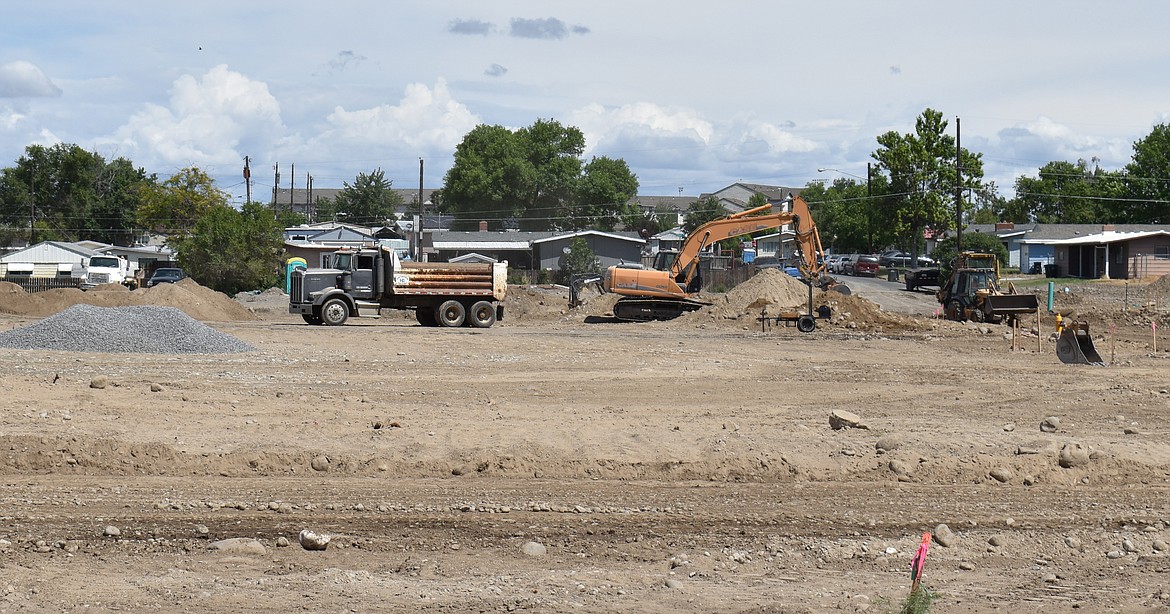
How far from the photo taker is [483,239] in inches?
3056

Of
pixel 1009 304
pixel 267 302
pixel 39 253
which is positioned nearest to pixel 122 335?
pixel 1009 304

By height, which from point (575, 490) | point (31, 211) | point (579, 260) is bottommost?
point (575, 490)

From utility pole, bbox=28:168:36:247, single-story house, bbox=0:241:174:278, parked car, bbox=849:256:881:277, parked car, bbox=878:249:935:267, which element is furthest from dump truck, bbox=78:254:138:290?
parked car, bbox=878:249:935:267

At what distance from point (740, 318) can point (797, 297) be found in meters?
4.71

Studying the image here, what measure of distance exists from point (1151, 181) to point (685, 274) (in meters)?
73.6

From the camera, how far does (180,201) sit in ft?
244

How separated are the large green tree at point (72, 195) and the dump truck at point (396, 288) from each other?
70475 mm

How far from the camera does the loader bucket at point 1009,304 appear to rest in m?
32.7

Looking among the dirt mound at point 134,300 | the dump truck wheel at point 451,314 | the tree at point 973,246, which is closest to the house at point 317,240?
the dirt mound at point 134,300

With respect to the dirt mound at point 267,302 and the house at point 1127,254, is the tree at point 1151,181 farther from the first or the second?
the dirt mound at point 267,302

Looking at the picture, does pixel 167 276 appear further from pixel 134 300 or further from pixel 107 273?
pixel 134 300

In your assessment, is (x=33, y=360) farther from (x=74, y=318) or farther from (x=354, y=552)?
(x=354, y=552)

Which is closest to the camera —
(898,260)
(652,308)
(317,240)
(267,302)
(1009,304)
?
(1009,304)

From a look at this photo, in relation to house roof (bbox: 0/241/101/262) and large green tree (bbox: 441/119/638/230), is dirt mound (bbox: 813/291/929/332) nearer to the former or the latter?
house roof (bbox: 0/241/101/262)
